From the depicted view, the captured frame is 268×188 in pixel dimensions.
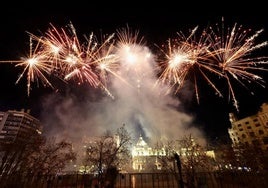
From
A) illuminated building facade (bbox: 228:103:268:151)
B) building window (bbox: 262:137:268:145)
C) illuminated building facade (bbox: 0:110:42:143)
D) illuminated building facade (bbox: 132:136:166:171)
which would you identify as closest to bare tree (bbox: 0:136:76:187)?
illuminated building facade (bbox: 132:136:166:171)

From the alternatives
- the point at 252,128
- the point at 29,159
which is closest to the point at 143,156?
the point at 252,128

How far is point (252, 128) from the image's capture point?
247 feet

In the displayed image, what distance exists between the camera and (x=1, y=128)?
9844 cm

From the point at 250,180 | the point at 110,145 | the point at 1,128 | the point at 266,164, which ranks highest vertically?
the point at 1,128

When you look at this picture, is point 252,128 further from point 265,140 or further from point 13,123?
point 13,123

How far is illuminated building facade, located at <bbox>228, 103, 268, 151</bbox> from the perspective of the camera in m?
68.0

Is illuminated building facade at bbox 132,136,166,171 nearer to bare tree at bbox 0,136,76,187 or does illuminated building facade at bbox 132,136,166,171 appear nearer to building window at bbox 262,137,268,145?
building window at bbox 262,137,268,145

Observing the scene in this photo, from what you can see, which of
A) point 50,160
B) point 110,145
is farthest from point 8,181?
point 110,145

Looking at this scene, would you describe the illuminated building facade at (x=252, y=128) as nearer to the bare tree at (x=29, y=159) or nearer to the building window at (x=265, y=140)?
the building window at (x=265, y=140)

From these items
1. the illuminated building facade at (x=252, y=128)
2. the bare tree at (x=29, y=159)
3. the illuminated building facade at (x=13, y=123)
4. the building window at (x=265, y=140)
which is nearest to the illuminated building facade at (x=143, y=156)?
the illuminated building facade at (x=252, y=128)

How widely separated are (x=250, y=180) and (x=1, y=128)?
117 metres

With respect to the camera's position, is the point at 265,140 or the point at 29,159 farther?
the point at 265,140

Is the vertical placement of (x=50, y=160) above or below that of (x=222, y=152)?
below

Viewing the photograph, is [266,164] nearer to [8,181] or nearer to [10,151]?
[8,181]
